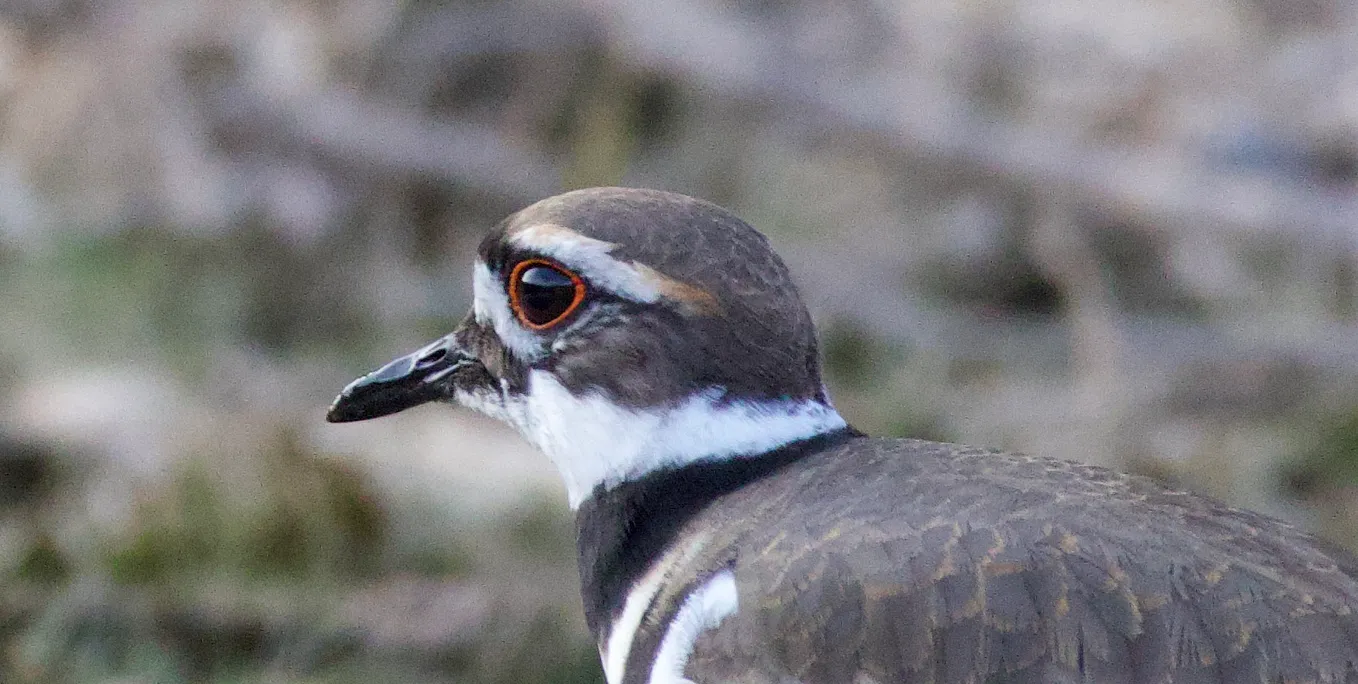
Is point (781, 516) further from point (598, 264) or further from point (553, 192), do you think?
point (553, 192)

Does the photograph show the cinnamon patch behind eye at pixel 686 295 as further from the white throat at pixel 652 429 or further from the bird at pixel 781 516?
the white throat at pixel 652 429

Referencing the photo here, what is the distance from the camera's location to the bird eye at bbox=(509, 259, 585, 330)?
2.49 m

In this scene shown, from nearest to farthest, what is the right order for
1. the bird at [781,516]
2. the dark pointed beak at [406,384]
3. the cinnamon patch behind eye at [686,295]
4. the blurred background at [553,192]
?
the bird at [781,516], the cinnamon patch behind eye at [686,295], the dark pointed beak at [406,384], the blurred background at [553,192]

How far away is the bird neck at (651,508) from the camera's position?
2.46 metres

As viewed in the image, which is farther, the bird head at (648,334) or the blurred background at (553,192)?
the blurred background at (553,192)

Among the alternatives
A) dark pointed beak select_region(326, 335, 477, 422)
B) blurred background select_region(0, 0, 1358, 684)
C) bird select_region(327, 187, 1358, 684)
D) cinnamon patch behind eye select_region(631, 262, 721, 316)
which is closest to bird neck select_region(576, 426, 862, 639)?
bird select_region(327, 187, 1358, 684)

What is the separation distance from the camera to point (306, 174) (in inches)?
232

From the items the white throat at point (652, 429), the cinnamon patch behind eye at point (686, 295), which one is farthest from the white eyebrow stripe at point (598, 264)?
the white throat at point (652, 429)

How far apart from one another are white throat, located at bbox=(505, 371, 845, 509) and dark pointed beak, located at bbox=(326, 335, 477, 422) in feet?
0.66

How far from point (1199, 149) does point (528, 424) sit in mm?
3315

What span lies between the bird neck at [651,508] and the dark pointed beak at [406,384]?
1.16 ft

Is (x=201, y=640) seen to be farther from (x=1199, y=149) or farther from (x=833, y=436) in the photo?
(x=1199, y=149)

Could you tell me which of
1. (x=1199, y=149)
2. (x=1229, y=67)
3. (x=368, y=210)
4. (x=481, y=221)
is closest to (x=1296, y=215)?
(x=1199, y=149)

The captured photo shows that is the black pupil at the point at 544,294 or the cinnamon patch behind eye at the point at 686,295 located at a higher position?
the black pupil at the point at 544,294
